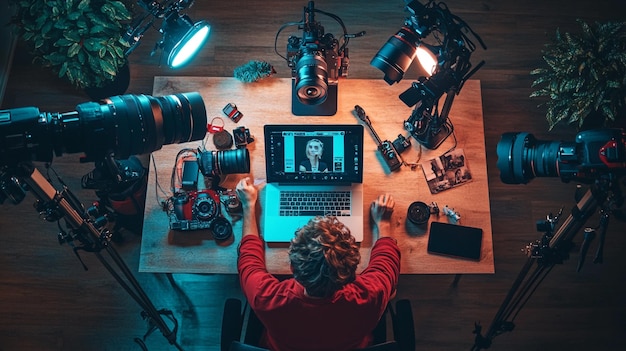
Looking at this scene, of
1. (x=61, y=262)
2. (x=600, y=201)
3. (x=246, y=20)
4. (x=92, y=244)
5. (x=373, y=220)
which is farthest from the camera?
(x=246, y=20)

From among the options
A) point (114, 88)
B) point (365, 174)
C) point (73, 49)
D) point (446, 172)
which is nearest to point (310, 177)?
point (365, 174)

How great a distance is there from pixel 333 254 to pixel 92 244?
888 millimetres

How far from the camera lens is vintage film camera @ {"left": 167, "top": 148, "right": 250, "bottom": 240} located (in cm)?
254

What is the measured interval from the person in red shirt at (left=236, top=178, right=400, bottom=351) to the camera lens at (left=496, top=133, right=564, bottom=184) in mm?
597

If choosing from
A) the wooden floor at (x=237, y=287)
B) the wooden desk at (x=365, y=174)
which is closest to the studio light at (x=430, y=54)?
the wooden desk at (x=365, y=174)

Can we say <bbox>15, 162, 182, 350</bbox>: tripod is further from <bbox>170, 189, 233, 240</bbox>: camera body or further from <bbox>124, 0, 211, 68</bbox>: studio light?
<bbox>124, 0, 211, 68</bbox>: studio light

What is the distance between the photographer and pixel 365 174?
2.65 metres

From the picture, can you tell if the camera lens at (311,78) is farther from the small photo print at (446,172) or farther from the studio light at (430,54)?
the small photo print at (446,172)

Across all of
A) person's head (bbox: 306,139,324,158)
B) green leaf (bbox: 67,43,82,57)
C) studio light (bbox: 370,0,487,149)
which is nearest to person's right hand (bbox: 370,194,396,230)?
person's head (bbox: 306,139,324,158)

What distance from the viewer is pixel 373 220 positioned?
→ 2.55m

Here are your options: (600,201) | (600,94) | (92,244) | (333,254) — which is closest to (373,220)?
(333,254)

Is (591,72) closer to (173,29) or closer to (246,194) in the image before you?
(246,194)

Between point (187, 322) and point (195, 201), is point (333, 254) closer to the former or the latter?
point (195, 201)

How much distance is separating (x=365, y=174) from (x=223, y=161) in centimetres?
61
